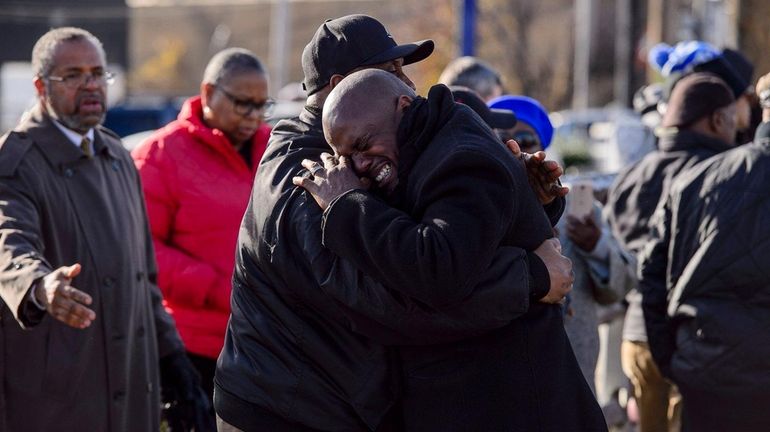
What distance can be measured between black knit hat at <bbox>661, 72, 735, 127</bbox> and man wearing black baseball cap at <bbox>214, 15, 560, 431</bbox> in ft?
8.93

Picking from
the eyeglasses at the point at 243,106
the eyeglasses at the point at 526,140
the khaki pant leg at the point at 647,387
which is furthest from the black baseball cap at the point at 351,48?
the khaki pant leg at the point at 647,387

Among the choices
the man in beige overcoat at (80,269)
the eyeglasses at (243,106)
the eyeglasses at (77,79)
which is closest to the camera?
the man in beige overcoat at (80,269)

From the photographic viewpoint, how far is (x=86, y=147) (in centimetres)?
540

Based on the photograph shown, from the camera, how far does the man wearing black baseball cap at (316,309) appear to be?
361 centimetres

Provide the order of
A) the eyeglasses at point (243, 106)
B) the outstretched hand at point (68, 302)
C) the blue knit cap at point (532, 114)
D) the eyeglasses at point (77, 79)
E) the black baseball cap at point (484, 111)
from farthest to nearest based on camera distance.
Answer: the eyeglasses at point (243, 106) < the blue knit cap at point (532, 114) < the eyeglasses at point (77, 79) < the black baseball cap at point (484, 111) < the outstretched hand at point (68, 302)

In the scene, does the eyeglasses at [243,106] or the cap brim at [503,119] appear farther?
the eyeglasses at [243,106]

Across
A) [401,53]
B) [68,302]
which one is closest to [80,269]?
[68,302]

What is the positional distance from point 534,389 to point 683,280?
197cm

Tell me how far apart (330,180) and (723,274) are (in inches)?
85.3

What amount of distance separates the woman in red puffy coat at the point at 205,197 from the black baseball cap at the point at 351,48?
2149 millimetres

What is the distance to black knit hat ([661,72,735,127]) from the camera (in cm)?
643

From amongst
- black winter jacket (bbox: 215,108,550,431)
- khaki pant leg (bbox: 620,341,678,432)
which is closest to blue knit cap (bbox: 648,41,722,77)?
khaki pant leg (bbox: 620,341,678,432)

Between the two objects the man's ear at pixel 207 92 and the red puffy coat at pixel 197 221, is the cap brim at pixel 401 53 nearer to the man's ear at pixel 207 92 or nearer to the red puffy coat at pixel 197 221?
the red puffy coat at pixel 197 221

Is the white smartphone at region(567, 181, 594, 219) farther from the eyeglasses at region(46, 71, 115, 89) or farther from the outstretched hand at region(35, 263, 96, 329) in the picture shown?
the outstretched hand at region(35, 263, 96, 329)
